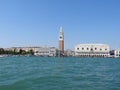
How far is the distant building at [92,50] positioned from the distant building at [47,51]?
11853 millimetres

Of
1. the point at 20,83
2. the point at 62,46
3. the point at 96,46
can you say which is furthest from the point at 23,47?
the point at 20,83

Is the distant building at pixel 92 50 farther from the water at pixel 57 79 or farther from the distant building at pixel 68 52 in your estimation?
the water at pixel 57 79

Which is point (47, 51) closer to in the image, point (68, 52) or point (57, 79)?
point (68, 52)

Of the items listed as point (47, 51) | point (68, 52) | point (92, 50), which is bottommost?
point (68, 52)

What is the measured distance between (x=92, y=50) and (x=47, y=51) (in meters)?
25.7

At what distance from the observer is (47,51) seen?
154 m

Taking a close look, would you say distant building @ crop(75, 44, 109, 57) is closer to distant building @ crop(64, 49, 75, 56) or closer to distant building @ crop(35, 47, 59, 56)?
distant building @ crop(35, 47, 59, 56)

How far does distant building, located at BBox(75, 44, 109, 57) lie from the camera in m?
147

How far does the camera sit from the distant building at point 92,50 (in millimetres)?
147000

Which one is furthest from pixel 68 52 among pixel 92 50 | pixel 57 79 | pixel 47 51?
pixel 57 79

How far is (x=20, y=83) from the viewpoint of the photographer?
1248cm

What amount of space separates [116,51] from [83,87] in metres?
140

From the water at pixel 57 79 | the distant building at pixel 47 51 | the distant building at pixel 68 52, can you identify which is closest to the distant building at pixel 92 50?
the distant building at pixel 47 51

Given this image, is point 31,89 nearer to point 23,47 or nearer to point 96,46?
point 96,46
